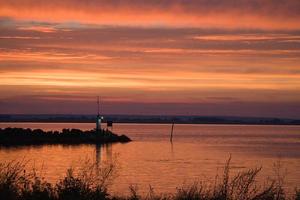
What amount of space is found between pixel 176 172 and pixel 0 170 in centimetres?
2710

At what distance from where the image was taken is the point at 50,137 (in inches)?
3319

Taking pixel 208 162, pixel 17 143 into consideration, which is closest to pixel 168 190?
pixel 208 162

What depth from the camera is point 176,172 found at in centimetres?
4097

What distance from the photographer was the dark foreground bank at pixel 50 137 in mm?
79656

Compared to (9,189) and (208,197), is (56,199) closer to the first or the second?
(9,189)

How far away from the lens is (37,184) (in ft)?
45.1

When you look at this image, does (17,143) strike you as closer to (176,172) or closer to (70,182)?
(176,172)

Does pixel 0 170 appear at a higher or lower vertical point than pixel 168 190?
higher

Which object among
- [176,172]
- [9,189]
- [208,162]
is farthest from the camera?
[208,162]

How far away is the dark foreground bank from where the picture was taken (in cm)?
7966

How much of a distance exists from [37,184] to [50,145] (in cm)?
6729

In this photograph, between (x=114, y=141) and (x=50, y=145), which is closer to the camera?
(x=50, y=145)

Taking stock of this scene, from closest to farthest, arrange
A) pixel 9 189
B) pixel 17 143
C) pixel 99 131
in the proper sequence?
pixel 9 189
pixel 17 143
pixel 99 131

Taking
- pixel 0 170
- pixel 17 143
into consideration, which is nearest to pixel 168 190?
pixel 0 170
